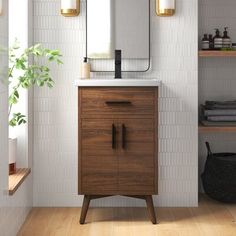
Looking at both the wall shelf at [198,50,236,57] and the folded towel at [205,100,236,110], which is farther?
the folded towel at [205,100,236,110]

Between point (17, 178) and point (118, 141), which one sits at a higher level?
point (118, 141)

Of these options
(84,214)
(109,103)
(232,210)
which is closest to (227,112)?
(232,210)

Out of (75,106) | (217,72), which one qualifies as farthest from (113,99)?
(217,72)

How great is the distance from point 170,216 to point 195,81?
103 cm

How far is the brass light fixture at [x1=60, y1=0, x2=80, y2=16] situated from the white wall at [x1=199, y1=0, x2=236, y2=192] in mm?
1092

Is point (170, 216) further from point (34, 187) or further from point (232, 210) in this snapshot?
point (34, 187)

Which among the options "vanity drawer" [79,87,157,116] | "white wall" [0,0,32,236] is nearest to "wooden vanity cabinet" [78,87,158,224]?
"vanity drawer" [79,87,157,116]

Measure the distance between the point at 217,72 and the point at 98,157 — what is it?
4.77 ft

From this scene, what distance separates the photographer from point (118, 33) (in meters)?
4.55

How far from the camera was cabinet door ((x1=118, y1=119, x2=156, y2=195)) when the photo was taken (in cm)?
409

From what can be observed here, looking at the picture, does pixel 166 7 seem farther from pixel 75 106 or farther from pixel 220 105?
pixel 75 106

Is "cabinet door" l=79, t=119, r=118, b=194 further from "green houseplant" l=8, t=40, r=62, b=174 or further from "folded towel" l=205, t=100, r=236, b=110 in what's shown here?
"folded towel" l=205, t=100, r=236, b=110

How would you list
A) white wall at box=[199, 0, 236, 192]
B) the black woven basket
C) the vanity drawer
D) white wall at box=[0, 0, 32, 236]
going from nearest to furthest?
white wall at box=[0, 0, 32, 236] < the vanity drawer < the black woven basket < white wall at box=[199, 0, 236, 192]

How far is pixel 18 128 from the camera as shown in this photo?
429 cm
